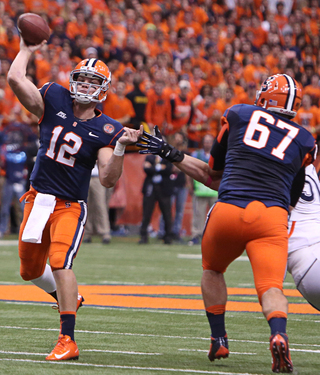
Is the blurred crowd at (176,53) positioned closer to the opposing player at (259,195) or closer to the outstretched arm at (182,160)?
the outstretched arm at (182,160)

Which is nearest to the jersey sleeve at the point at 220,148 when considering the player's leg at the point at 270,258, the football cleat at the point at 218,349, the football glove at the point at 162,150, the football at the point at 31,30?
the football glove at the point at 162,150

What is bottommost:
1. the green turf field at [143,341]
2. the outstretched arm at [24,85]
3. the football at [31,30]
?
the green turf field at [143,341]

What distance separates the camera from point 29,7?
16781mm

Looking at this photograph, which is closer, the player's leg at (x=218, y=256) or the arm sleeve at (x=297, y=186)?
the player's leg at (x=218, y=256)

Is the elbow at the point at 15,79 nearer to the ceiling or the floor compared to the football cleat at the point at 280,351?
nearer to the ceiling

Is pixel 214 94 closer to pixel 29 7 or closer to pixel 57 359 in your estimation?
pixel 29 7

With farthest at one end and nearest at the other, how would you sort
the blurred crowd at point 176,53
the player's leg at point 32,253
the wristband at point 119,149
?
the blurred crowd at point 176,53
the player's leg at point 32,253
the wristband at point 119,149

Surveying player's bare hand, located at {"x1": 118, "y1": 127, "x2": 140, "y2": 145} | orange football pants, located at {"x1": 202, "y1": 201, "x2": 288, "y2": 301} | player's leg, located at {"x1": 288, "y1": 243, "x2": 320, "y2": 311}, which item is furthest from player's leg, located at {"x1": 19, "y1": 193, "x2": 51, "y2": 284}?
player's leg, located at {"x1": 288, "y1": 243, "x2": 320, "y2": 311}

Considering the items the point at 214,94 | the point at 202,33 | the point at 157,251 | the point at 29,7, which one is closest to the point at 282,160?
the point at 157,251

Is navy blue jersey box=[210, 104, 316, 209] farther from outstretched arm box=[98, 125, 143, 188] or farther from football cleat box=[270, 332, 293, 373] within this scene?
football cleat box=[270, 332, 293, 373]

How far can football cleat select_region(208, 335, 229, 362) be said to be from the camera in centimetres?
430

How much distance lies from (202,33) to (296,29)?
265 centimetres

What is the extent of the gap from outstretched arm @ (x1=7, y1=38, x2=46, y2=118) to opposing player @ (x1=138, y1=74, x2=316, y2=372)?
50.8 inches

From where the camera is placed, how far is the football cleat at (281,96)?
14.3 ft
